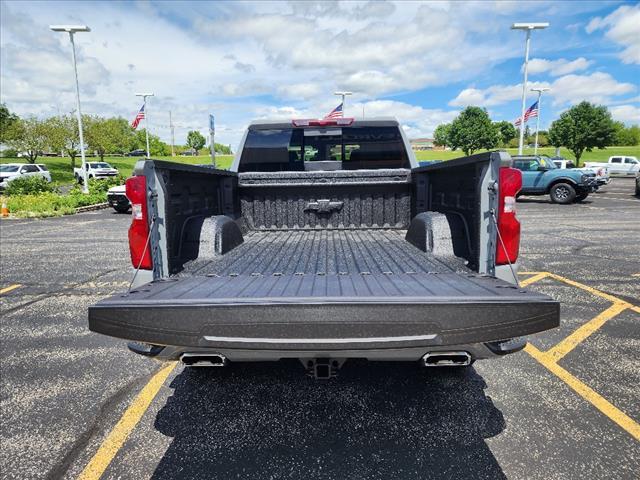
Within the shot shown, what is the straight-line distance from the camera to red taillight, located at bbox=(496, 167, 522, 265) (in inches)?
99.4

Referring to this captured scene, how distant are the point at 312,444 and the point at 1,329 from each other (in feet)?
13.7

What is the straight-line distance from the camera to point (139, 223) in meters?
2.61

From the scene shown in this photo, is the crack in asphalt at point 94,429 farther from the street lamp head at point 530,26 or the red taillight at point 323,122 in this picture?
the street lamp head at point 530,26

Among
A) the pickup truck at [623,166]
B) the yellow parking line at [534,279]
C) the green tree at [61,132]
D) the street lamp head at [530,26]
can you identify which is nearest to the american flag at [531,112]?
the street lamp head at [530,26]

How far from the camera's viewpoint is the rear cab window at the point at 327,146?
5.04 meters

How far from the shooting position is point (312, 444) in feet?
8.62

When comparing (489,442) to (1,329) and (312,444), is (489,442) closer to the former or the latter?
(312,444)

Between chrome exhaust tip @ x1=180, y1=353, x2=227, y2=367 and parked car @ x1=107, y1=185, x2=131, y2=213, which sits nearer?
chrome exhaust tip @ x1=180, y1=353, x2=227, y2=367

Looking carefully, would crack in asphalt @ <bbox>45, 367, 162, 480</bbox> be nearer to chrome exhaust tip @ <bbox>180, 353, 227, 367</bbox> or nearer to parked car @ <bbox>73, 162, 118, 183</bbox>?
chrome exhaust tip @ <bbox>180, 353, 227, 367</bbox>

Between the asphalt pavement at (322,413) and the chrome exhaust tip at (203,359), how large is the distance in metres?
0.69

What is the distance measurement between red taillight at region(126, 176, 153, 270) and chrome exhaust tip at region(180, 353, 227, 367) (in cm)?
74

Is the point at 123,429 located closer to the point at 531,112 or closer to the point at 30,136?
the point at 531,112

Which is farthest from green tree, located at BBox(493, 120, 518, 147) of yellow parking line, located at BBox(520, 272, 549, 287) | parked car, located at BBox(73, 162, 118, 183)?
yellow parking line, located at BBox(520, 272, 549, 287)

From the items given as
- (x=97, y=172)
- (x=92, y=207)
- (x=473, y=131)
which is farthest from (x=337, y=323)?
(x=473, y=131)
